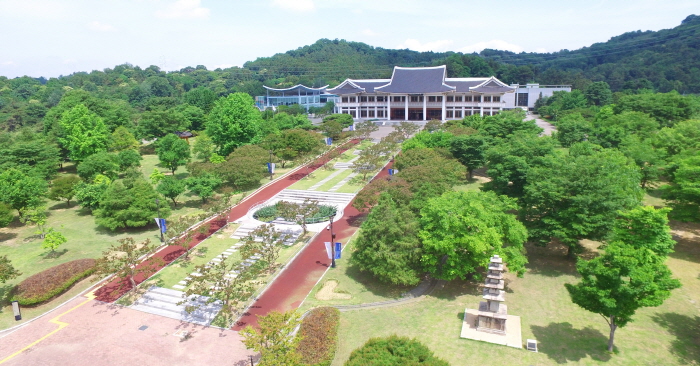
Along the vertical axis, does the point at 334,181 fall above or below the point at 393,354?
above

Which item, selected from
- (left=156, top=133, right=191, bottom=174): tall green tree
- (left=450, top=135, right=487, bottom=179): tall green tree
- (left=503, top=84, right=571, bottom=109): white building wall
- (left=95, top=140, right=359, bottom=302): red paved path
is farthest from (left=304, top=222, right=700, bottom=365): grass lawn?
(left=503, top=84, right=571, bottom=109): white building wall

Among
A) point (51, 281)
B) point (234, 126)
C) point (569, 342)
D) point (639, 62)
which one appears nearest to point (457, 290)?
point (569, 342)

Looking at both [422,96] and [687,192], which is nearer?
[687,192]

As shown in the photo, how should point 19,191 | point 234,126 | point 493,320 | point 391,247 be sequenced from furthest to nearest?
point 234,126, point 19,191, point 391,247, point 493,320

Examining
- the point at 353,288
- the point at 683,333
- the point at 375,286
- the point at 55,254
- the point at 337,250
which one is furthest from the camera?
the point at 55,254

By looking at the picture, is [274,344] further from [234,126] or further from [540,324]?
[234,126]

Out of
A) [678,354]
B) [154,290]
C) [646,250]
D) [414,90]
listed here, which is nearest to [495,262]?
[646,250]

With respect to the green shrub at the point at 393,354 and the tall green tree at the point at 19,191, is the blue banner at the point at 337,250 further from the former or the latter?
the tall green tree at the point at 19,191
